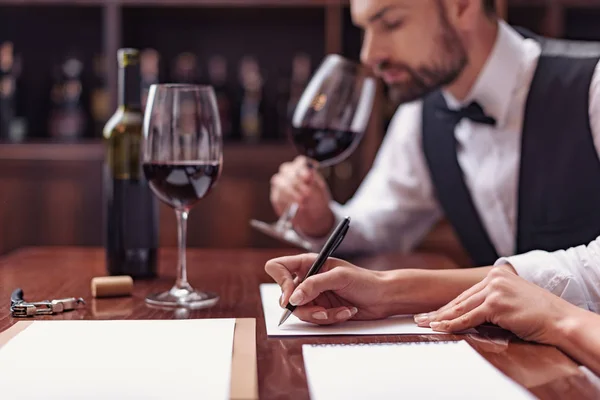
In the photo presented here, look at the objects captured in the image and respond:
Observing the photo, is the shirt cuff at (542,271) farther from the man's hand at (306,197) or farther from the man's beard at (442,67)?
the man's beard at (442,67)

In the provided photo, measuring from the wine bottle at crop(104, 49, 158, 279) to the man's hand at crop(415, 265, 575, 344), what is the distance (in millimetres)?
458

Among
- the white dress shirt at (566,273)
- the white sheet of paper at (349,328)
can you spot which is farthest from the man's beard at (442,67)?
the white sheet of paper at (349,328)

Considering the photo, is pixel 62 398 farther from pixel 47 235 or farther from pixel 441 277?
pixel 47 235

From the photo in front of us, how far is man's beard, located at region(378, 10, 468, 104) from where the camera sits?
5.30ft

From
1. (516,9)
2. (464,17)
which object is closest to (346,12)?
(516,9)

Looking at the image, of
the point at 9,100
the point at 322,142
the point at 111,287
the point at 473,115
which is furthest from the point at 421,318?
the point at 9,100

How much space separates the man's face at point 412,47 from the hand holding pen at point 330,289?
83 centimetres

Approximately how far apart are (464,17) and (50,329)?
1.19 m

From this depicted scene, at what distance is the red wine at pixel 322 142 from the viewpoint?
1257 millimetres

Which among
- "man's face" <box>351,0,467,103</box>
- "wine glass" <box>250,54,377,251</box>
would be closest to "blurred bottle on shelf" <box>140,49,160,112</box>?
"man's face" <box>351,0,467,103</box>

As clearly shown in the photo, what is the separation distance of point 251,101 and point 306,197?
1.60 meters

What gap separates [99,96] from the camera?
2.90 meters

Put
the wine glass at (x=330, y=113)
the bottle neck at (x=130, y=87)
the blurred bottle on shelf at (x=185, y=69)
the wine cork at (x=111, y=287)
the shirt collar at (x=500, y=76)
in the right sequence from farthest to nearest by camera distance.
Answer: the blurred bottle on shelf at (x=185, y=69), the shirt collar at (x=500, y=76), the wine glass at (x=330, y=113), the bottle neck at (x=130, y=87), the wine cork at (x=111, y=287)

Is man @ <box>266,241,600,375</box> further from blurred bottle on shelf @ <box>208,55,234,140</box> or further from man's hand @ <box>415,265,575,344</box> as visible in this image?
blurred bottle on shelf @ <box>208,55,234,140</box>
